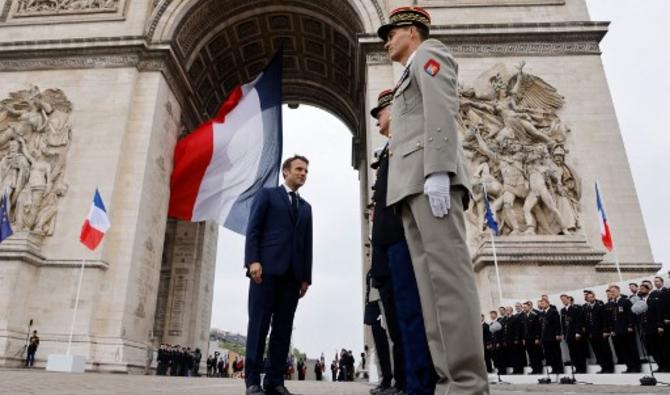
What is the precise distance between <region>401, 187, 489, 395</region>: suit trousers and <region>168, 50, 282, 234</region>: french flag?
11886 millimetres

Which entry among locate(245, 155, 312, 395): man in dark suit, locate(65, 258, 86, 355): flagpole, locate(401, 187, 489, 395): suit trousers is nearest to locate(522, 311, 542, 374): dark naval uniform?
locate(245, 155, 312, 395): man in dark suit

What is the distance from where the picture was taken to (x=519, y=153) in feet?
40.0

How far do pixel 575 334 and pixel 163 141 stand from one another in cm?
1226

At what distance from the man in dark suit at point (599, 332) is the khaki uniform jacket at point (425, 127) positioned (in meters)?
6.82

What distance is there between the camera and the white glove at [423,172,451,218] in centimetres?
210

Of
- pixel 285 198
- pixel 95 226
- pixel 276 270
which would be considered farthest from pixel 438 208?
pixel 95 226

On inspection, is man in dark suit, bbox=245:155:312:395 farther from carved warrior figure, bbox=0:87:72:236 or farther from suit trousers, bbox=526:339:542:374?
carved warrior figure, bbox=0:87:72:236

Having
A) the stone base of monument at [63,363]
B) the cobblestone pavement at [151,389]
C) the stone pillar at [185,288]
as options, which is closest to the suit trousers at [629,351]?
the cobblestone pavement at [151,389]

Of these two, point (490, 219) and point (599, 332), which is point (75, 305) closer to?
point (490, 219)

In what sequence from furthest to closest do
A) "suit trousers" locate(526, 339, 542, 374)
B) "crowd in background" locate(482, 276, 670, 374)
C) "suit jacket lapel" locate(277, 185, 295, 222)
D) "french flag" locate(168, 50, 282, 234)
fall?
"french flag" locate(168, 50, 282, 234), "suit trousers" locate(526, 339, 542, 374), "crowd in background" locate(482, 276, 670, 374), "suit jacket lapel" locate(277, 185, 295, 222)

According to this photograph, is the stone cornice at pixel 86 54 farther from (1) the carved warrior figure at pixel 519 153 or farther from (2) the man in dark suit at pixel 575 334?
(2) the man in dark suit at pixel 575 334

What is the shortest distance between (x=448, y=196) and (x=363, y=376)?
14663 mm

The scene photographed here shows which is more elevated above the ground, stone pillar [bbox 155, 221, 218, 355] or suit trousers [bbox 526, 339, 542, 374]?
stone pillar [bbox 155, 221, 218, 355]

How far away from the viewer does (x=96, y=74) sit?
14523mm
